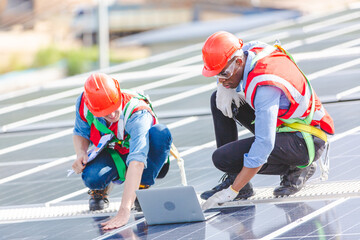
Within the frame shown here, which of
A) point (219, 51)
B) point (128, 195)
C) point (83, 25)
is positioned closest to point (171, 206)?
point (128, 195)

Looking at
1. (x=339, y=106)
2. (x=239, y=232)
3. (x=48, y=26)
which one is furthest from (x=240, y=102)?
(x=48, y=26)

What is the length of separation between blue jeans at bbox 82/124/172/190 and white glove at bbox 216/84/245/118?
460mm

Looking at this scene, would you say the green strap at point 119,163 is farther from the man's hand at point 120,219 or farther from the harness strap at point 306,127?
the harness strap at point 306,127

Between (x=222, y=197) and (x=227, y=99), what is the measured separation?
767 millimetres

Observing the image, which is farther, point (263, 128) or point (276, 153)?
point (276, 153)

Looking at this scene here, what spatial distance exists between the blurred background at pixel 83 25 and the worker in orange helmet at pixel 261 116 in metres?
23.3

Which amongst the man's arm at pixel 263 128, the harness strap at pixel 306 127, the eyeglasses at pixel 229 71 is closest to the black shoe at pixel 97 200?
the man's arm at pixel 263 128

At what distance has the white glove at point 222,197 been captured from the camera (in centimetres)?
496

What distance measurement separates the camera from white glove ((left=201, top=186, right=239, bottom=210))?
4961 millimetres

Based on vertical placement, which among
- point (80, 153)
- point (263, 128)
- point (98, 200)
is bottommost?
point (98, 200)

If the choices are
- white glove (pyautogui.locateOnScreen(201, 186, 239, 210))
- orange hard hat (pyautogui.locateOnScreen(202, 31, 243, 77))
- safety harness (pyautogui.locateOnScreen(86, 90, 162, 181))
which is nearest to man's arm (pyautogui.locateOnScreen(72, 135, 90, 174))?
safety harness (pyautogui.locateOnScreen(86, 90, 162, 181))

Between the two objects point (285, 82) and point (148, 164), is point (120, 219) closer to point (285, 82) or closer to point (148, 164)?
Result: point (148, 164)

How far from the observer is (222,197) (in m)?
4.98

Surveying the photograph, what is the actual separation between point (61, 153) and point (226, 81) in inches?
134
